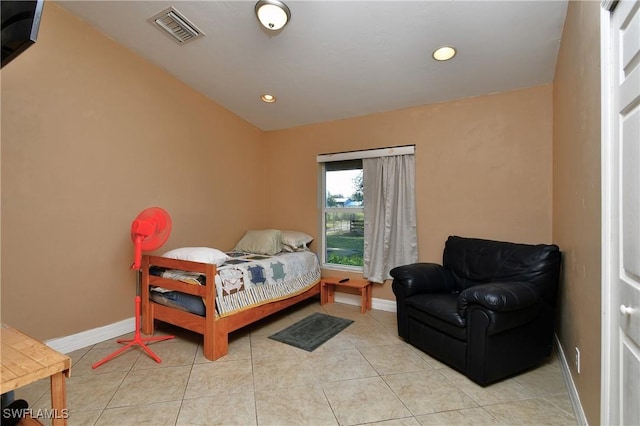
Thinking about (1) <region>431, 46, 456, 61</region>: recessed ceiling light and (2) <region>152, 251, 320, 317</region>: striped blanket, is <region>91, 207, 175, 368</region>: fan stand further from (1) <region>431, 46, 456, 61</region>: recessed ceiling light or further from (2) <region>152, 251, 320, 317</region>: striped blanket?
(1) <region>431, 46, 456, 61</region>: recessed ceiling light

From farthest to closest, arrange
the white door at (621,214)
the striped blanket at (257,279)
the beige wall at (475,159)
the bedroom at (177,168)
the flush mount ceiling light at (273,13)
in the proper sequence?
the beige wall at (475,159), the striped blanket at (257,279), the flush mount ceiling light at (273,13), the bedroom at (177,168), the white door at (621,214)

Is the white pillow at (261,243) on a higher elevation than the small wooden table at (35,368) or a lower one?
higher

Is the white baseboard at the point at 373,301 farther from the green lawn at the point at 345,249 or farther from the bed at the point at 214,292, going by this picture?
the bed at the point at 214,292

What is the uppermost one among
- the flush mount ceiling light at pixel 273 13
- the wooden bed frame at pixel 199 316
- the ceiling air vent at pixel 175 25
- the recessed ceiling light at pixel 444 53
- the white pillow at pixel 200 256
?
the ceiling air vent at pixel 175 25

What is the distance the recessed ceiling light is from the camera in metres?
2.26

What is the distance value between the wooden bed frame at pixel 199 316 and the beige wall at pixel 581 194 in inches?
88.4

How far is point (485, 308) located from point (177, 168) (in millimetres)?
3137

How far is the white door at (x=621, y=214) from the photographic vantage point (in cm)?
94

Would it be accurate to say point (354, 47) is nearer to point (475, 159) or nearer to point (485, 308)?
point (475, 159)

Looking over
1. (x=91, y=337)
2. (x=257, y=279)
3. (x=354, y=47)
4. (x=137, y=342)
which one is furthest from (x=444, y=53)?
(x=91, y=337)

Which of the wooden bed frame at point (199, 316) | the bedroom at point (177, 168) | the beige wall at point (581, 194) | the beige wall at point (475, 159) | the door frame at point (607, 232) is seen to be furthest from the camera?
the beige wall at point (475, 159)

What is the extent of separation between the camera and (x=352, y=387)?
1858 mm

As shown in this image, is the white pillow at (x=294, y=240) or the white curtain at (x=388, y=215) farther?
the white pillow at (x=294, y=240)

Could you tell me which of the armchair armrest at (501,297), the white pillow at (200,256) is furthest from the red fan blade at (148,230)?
the armchair armrest at (501,297)
